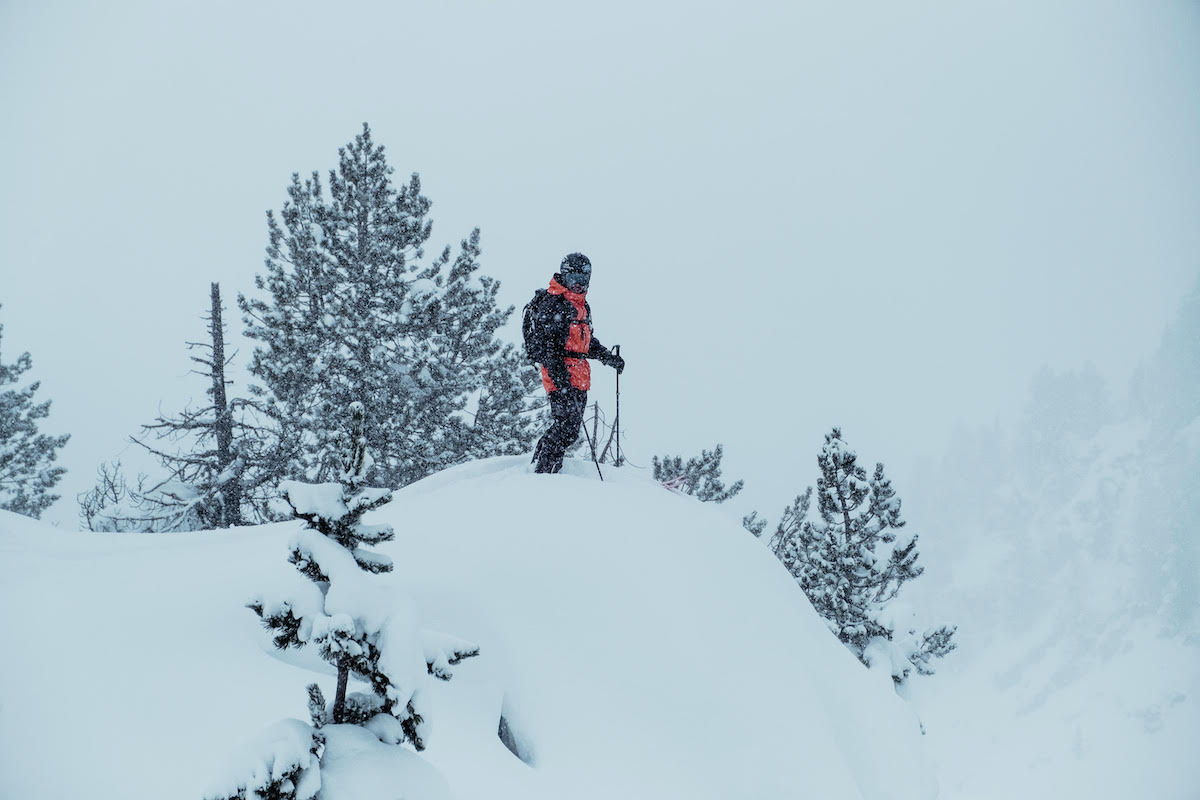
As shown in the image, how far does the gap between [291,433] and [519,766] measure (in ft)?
36.3

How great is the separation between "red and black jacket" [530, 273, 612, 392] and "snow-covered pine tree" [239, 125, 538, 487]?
20.4ft

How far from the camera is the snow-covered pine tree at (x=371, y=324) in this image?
41.0 ft

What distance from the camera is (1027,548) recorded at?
89.8m

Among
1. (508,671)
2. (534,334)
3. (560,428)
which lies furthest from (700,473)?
(508,671)

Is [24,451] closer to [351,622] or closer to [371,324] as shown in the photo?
[371,324]

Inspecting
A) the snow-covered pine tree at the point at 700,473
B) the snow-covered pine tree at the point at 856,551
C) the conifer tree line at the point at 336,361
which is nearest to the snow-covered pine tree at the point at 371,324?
the conifer tree line at the point at 336,361

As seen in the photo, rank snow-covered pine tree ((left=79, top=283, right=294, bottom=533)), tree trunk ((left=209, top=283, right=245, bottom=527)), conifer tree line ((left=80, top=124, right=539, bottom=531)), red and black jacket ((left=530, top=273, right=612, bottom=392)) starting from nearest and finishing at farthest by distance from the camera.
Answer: red and black jacket ((left=530, top=273, right=612, bottom=392)), snow-covered pine tree ((left=79, top=283, right=294, bottom=533)), tree trunk ((left=209, top=283, right=245, bottom=527)), conifer tree line ((left=80, top=124, right=539, bottom=531))

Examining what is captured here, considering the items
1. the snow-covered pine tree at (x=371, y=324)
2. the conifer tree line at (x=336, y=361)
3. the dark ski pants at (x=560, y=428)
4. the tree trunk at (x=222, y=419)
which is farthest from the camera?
the snow-covered pine tree at (x=371, y=324)

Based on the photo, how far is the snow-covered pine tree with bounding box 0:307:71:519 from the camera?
1748 centimetres

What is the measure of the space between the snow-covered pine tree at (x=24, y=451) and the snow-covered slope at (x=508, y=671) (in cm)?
1577

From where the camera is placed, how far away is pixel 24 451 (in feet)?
58.5

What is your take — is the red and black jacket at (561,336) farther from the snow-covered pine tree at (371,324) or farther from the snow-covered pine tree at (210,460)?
the snow-covered pine tree at (210,460)

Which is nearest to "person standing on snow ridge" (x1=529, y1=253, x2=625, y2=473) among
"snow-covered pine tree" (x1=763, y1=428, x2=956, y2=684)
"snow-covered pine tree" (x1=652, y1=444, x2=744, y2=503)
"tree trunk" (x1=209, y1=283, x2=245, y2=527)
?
"snow-covered pine tree" (x1=763, y1=428, x2=956, y2=684)

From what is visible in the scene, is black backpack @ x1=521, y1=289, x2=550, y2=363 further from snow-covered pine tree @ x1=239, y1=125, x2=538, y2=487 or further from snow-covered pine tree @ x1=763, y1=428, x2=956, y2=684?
snow-covered pine tree @ x1=763, y1=428, x2=956, y2=684
